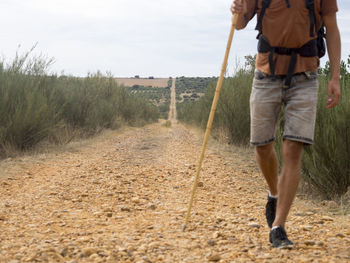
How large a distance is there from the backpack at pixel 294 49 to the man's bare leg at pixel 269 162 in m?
0.56

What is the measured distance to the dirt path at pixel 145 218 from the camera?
2875mm

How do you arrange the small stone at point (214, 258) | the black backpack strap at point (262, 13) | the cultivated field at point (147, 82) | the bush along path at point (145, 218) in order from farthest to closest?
the cultivated field at point (147, 82), the black backpack strap at point (262, 13), the bush along path at point (145, 218), the small stone at point (214, 258)

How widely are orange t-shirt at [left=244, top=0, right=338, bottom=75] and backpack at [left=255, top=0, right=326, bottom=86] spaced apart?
0.02 m

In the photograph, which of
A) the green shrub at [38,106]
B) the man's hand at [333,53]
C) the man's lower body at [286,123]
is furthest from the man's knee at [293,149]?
the green shrub at [38,106]

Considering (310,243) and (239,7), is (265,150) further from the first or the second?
(239,7)

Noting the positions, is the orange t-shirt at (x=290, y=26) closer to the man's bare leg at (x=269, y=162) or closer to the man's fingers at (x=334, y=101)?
the man's fingers at (x=334, y=101)

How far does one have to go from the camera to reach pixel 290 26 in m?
2.93

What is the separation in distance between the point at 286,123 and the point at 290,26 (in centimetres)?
71

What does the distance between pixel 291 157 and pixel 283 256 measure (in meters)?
0.70

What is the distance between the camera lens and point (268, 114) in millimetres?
3111

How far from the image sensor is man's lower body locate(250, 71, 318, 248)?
292 centimetres

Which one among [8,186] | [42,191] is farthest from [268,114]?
[8,186]

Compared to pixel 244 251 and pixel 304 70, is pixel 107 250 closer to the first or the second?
pixel 244 251

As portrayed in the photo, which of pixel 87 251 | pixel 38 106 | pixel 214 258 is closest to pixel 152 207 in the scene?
pixel 87 251
